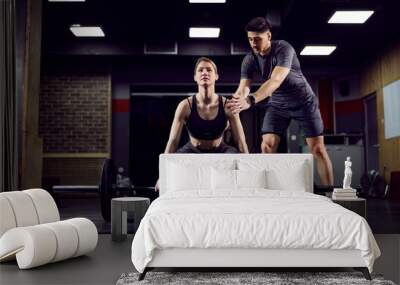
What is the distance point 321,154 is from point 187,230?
3617 mm

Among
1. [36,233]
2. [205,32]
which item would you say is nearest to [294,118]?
[205,32]

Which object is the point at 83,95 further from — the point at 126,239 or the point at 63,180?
the point at 126,239

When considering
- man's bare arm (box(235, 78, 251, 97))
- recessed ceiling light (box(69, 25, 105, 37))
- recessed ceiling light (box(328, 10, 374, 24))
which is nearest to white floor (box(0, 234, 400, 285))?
man's bare arm (box(235, 78, 251, 97))

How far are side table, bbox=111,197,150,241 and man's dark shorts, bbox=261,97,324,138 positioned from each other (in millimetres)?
2253

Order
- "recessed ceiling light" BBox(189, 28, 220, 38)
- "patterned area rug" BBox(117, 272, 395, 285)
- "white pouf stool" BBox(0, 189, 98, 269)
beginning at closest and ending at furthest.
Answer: "patterned area rug" BBox(117, 272, 395, 285) < "white pouf stool" BBox(0, 189, 98, 269) < "recessed ceiling light" BBox(189, 28, 220, 38)

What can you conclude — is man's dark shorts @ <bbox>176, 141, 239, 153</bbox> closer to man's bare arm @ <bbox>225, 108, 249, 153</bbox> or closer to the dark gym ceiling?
man's bare arm @ <bbox>225, 108, 249, 153</bbox>

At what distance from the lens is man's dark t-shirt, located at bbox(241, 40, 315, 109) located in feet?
19.9

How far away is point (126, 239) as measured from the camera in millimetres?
4820

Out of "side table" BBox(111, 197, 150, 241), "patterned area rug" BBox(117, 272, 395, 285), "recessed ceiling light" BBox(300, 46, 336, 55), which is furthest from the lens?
"recessed ceiling light" BBox(300, 46, 336, 55)

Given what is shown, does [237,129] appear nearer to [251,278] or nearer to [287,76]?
[287,76]

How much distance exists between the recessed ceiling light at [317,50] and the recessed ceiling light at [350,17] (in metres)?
0.46

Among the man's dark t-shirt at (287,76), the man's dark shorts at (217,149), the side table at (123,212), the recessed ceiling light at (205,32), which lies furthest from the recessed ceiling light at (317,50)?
the side table at (123,212)

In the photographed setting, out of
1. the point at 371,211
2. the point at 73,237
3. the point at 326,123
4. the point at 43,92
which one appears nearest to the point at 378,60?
the point at 326,123

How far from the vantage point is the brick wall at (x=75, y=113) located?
8.95m
